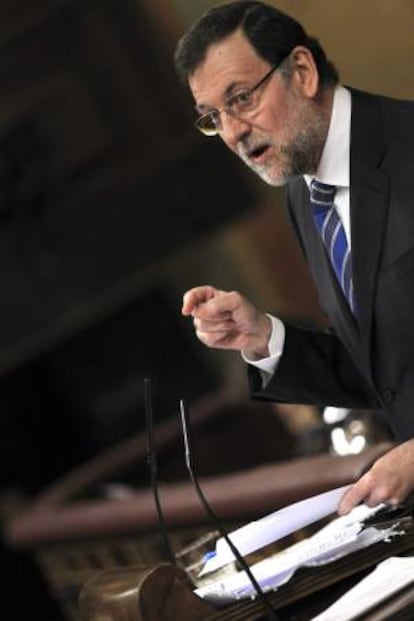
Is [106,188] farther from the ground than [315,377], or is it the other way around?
[315,377]

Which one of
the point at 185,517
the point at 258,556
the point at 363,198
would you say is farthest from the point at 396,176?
the point at 185,517

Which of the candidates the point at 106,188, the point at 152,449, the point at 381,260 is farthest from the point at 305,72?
Answer: the point at 106,188

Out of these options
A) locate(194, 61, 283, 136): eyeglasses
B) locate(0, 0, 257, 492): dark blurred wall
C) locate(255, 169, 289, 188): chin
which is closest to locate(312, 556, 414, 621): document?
locate(255, 169, 289, 188): chin

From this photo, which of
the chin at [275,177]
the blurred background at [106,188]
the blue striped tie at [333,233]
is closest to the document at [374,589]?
the blue striped tie at [333,233]

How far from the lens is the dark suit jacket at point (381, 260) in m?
2.42

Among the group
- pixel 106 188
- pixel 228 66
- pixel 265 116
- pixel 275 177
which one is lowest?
pixel 106 188

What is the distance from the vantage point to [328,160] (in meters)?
2.51

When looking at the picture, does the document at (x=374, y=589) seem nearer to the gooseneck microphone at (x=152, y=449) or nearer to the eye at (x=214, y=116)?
the gooseneck microphone at (x=152, y=449)

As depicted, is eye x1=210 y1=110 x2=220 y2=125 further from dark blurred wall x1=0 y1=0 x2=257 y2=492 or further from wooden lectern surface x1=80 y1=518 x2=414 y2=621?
dark blurred wall x1=0 y1=0 x2=257 y2=492

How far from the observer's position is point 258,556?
3301mm

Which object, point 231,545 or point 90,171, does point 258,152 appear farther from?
point 90,171

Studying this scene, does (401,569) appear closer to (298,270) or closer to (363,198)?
(363,198)

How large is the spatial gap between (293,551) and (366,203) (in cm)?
62

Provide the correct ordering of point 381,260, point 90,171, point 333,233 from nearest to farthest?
point 381,260 < point 333,233 < point 90,171
